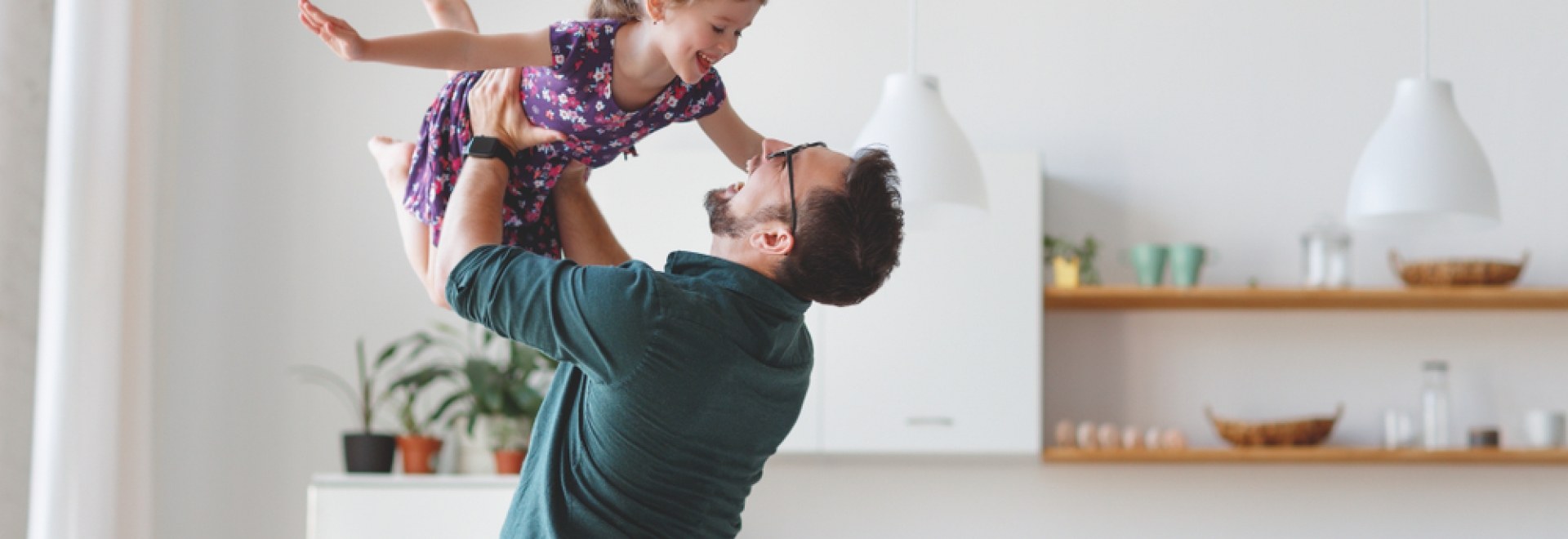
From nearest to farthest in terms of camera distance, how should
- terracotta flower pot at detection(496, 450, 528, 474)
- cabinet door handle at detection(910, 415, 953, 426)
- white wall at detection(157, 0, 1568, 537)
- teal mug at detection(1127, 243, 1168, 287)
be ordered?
1. terracotta flower pot at detection(496, 450, 528, 474)
2. cabinet door handle at detection(910, 415, 953, 426)
3. teal mug at detection(1127, 243, 1168, 287)
4. white wall at detection(157, 0, 1568, 537)

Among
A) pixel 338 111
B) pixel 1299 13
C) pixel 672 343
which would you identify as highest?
pixel 1299 13

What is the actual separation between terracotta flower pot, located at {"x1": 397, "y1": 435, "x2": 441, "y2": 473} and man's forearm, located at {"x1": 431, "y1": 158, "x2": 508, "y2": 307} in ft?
7.05

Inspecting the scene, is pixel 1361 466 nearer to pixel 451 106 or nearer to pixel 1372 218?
pixel 1372 218

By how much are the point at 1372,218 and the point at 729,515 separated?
1.78 metres

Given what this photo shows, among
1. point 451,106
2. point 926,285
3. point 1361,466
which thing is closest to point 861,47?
point 926,285

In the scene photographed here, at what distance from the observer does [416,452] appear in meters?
3.81

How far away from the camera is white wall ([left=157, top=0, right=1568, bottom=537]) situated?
4270mm

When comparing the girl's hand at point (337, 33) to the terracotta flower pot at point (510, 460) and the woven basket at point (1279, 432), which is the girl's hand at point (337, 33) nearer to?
the terracotta flower pot at point (510, 460)

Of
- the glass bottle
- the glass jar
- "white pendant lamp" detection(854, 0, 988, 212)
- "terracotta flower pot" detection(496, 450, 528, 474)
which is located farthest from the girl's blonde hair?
the glass bottle

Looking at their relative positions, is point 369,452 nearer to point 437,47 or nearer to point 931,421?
point 931,421

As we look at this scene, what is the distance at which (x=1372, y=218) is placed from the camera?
3010 millimetres

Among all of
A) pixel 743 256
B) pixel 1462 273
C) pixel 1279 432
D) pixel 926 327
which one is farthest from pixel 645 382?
pixel 1462 273

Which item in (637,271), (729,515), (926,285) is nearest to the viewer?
(637,271)

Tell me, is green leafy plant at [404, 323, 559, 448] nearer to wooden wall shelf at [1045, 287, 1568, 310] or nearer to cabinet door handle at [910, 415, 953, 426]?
cabinet door handle at [910, 415, 953, 426]
